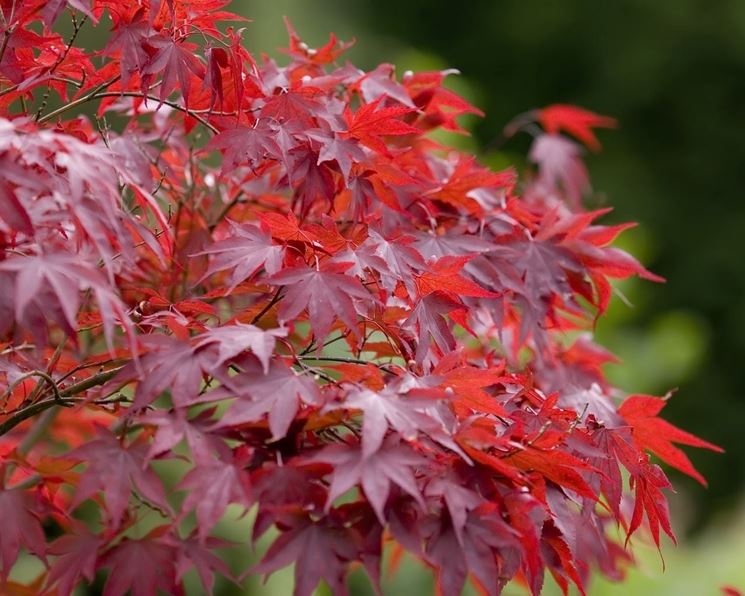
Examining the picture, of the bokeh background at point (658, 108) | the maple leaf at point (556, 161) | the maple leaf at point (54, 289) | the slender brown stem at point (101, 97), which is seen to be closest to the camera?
the maple leaf at point (54, 289)

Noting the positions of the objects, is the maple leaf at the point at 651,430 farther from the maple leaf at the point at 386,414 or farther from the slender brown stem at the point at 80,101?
the slender brown stem at the point at 80,101

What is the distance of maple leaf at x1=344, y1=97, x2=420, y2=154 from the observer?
109cm

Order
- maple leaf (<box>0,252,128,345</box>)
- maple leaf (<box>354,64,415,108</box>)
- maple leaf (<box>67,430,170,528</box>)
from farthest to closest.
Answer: maple leaf (<box>354,64,415,108</box>)
maple leaf (<box>67,430,170,528</box>)
maple leaf (<box>0,252,128,345</box>)

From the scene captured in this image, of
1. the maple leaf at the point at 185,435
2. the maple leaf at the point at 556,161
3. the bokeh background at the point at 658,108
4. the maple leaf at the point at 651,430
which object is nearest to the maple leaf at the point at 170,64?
the maple leaf at the point at 185,435

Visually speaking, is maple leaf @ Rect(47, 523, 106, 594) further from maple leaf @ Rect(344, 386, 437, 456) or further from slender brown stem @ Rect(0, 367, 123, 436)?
maple leaf @ Rect(344, 386, 437, 456)

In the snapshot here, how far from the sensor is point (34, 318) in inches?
32.9

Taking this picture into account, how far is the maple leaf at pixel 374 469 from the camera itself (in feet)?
2.74

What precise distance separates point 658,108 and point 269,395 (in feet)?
19.2

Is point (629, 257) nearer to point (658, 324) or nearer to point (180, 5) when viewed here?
point (180, 5)

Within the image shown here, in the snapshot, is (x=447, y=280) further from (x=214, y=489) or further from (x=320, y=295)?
(x=214, y=489)

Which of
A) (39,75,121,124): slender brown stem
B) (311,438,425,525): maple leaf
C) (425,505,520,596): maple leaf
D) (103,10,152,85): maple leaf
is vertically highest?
(103,10,152,85): maple leaf

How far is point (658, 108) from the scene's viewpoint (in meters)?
6.29

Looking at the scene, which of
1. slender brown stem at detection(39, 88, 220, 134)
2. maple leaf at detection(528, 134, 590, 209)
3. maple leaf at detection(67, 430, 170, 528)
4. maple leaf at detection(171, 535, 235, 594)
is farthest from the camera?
maple leaf at detection(528, 134, 590, 209)

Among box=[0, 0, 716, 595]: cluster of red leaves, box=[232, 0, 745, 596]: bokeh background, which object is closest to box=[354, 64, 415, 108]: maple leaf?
box=[0, 0, 716, 595]: cluster of red leaves
